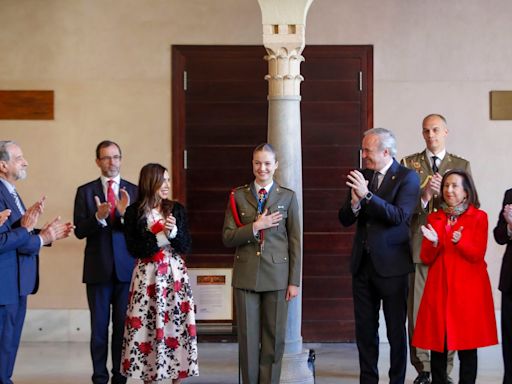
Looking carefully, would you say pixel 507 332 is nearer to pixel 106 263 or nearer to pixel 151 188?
pixel 151 188

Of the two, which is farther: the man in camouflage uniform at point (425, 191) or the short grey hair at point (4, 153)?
the man in camouflage uniform at point (425, 191)

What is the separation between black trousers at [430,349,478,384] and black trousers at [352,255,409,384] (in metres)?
0.21

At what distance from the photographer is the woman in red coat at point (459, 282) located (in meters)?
5.80

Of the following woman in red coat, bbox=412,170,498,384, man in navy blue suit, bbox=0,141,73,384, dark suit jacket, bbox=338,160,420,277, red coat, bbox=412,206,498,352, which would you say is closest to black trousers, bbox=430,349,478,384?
woman in red coat, bbox=412,170,498,384

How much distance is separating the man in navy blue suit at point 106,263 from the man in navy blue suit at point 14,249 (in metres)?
0.51

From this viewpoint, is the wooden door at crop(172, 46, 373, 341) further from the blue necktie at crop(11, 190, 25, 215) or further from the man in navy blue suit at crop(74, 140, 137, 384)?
the blue necktie at crop(11, 190, 25, 215)

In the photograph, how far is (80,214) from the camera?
6.77m

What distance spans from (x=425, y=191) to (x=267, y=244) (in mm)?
1272

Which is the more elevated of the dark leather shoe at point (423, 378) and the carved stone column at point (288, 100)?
the carved stone column at point (288, 100)

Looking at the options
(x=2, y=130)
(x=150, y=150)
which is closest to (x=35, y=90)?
(x=2, y=130)

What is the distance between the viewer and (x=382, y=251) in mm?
6023

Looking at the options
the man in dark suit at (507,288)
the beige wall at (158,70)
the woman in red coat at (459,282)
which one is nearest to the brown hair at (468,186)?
the woman in red coat at (459,282)

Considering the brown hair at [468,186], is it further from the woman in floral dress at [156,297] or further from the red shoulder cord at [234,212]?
the woman in floral dress at [156,297]

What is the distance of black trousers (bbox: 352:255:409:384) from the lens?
19.9 feet
